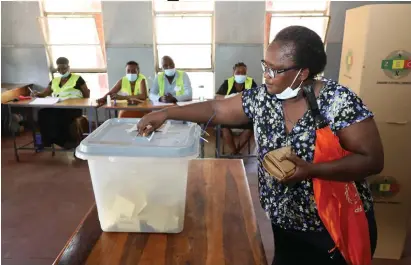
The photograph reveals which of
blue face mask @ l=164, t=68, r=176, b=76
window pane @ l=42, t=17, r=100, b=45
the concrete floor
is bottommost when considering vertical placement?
the concrete floor

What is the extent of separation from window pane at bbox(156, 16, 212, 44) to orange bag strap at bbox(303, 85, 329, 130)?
5.01m

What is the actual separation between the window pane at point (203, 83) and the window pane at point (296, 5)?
5.02 ft

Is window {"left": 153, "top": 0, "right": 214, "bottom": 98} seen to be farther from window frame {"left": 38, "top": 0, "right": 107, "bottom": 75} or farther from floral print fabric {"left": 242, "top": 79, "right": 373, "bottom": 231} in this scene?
floral print fabric {"left": 242, "top": 79, "right": 373, "bottom": 231}

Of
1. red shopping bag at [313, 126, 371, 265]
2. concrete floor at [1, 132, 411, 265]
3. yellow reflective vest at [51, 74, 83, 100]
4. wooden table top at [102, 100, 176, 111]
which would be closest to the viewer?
red shopping bag at [313, 126, 371, 265]

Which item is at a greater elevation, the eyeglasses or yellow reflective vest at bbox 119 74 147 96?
the eyeglasses

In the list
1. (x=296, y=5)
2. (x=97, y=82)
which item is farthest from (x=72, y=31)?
(x=296, y=5)

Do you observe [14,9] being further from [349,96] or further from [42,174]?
[349,96]

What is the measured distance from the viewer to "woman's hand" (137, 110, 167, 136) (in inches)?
47.0

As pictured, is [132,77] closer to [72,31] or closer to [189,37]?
[189,37]

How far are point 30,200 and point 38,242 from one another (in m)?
0.82

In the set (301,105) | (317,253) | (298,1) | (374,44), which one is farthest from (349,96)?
(298,1)

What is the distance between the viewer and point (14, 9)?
5.59 metres

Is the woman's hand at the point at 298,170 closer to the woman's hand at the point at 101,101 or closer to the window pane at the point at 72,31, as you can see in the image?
the woman's hand at the point at 101,101

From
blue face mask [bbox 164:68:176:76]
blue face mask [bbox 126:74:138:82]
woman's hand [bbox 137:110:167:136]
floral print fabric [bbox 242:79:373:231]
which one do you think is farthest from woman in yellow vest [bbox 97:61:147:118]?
floral print fabric [bbox 242:79:373:231]
